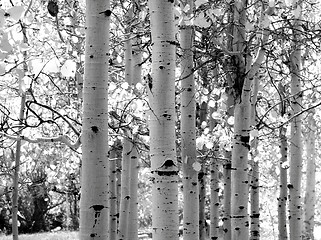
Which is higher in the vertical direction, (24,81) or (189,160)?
(24,81)

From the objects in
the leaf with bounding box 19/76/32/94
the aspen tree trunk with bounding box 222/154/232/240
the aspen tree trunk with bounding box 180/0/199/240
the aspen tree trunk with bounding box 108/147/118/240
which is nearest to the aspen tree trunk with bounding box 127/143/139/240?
the aspen tree trunk with bounding box 222/154/232/240

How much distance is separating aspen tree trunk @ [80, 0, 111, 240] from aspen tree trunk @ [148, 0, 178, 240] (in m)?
0.36

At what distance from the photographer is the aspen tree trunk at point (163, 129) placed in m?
3.45

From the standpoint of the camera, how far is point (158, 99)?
11.5 feet

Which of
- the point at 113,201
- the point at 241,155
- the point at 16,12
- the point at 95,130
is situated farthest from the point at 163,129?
the point at 113,201

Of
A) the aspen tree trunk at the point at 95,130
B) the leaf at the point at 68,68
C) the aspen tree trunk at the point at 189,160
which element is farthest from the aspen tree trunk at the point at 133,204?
the leaf at the point at 68,68

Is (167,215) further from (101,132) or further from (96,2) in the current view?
(96,2)

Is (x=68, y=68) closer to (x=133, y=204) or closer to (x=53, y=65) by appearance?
(x=53, y=65)

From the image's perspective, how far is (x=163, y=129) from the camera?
11.4ft

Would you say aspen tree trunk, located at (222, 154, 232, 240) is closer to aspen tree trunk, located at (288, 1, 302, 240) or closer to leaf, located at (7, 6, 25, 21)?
aspen tree trunk, located at (288, 1, 302, 240)

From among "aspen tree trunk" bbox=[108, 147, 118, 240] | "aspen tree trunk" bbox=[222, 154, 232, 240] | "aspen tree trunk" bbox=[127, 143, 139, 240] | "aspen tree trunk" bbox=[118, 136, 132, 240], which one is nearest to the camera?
"aspen tree trunk" bbox=[118, 136, 132, 240]

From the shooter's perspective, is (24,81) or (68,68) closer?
(68,68)

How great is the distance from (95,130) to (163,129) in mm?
494

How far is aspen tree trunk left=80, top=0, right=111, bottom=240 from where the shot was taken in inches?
138
